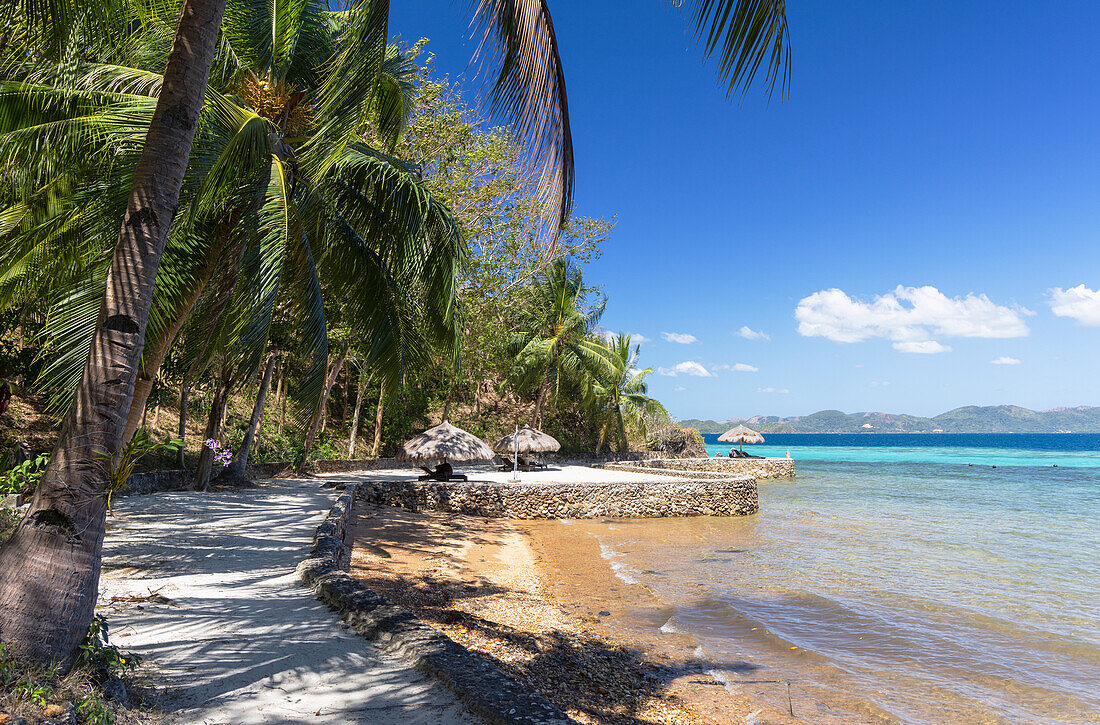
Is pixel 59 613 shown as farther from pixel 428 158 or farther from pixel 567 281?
pixel 567 281

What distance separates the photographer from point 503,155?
51.7 feet

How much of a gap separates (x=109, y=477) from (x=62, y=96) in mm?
5622

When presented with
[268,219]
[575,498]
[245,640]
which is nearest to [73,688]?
[245,640]

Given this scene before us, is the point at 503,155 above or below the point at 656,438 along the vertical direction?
above

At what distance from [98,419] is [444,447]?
13573mm

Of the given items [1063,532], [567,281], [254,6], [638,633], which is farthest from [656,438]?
[254,6]

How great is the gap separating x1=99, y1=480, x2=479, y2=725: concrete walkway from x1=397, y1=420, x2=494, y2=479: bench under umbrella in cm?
848

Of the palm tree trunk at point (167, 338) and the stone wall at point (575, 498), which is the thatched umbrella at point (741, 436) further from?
the palm tree trunk at point (167, 338)

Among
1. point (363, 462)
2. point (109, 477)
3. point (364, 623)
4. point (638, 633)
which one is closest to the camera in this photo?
point (109, 477)

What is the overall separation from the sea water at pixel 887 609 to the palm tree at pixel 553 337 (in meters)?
10.4

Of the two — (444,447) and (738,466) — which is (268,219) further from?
(738,466)

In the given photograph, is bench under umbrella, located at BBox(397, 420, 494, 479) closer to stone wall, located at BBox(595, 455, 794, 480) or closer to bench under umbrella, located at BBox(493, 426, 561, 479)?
bench under umbrella, located at BBox(493, 426, 561, 479)

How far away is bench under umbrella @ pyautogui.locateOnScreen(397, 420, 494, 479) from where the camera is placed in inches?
636

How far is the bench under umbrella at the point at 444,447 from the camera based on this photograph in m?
16.2
